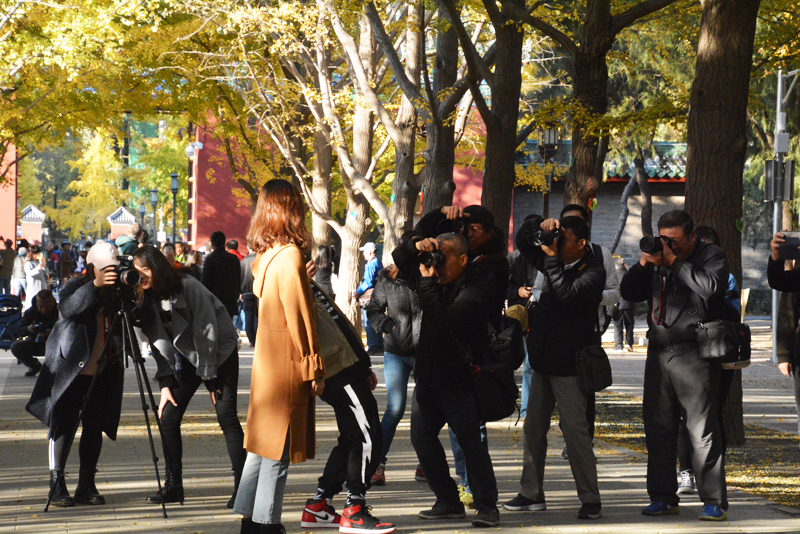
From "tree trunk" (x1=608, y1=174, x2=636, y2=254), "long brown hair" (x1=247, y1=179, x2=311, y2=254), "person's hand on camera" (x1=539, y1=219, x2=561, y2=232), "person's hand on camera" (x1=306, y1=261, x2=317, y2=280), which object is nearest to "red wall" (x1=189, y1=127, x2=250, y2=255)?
"tree trunk" (x1=608, y1=174, x2=636, y2=254)

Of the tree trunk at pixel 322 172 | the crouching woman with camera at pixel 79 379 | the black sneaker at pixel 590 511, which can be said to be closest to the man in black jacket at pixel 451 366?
the black sneaker at pixel 590 511

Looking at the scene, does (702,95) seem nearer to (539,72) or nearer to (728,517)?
(728,517)

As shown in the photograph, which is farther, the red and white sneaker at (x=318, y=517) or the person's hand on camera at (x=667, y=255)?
the person's hand on camera at (x=667, y=255)

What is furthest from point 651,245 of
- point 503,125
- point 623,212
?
point 623,212

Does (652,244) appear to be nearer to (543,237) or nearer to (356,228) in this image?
(543,237)

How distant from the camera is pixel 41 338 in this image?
42.7 feet

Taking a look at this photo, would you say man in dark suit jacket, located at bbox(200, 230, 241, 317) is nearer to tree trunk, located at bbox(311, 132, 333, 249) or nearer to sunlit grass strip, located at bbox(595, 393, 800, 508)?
sunlit grass strip, located at bbox(595, 393, 800, 508)

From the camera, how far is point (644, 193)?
99.8 ft

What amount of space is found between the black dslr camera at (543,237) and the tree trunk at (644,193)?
79.2 feet

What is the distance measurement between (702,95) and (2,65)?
1533cm

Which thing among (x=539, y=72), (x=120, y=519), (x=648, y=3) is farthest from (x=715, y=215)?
(x=539, y=72)

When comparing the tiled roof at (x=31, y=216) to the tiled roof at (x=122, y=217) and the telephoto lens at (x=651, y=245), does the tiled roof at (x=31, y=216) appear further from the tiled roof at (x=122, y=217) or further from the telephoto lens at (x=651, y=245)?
the telephoto lens at (x=651, y=245)

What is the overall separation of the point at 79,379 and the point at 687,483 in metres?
4.37

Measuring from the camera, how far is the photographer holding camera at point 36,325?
485 inches
